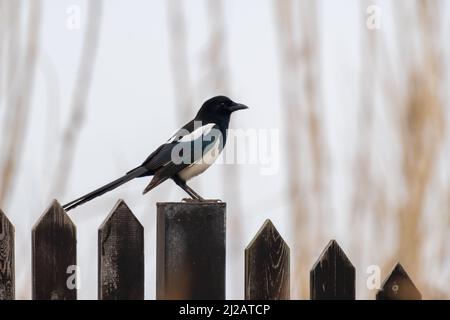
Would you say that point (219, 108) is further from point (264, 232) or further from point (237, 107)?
point (264, 232)

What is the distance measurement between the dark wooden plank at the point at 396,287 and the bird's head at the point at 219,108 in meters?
1.87

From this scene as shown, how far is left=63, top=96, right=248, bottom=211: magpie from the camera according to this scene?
3.36 metres

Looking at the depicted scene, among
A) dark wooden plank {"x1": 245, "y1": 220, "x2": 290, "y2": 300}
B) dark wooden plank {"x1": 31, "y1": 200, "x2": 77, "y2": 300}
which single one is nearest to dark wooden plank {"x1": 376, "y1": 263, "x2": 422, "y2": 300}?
dark wooden plank {"x1": 245, "y1": 220, "x2": 290, "y2": 300}

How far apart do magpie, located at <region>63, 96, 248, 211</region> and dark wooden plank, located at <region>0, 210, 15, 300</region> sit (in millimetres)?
711

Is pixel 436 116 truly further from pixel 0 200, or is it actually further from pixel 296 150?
pixel 0 200

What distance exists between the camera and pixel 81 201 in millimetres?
2947

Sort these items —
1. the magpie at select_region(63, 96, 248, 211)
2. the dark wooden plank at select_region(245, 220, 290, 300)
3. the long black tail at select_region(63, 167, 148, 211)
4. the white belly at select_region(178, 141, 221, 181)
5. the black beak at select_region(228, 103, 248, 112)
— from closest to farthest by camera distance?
1. the dark wooden plank at select_region(245, 220, 290, 300)
2. the long black tail at select_region(63, 167, 148, 211)
3. the magpie at select_region(63, 96, 248, 211)
4. the white belly at select_region(178, 141, 221, 181)
5. the black beak at select_region(228, 103, 248, 112)

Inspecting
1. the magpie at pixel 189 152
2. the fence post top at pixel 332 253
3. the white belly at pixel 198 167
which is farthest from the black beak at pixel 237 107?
the fence post top at pixel 332 253

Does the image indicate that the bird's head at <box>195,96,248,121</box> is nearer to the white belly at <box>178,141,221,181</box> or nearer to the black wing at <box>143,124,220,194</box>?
the black wing at <box>143,124,220,194</box>

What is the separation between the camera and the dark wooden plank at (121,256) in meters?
2.22

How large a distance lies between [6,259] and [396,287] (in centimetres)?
99

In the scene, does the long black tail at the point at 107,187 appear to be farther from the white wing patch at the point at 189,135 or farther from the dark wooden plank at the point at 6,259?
the dark wooden plank at the point at 6,259

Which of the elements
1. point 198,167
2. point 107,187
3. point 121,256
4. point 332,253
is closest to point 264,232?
point 332,253

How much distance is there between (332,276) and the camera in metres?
2.39
